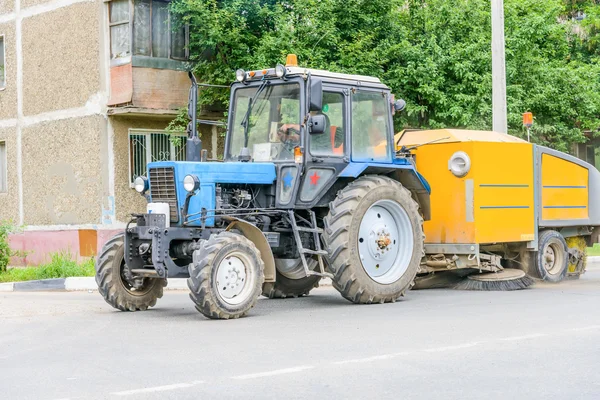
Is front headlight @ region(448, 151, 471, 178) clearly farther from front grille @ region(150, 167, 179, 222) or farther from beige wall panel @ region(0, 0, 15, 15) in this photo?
beige wall panel @ region(0, 0, 15, 15)

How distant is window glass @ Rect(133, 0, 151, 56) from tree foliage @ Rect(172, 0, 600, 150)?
0.83 meters

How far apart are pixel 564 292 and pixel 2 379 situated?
855cm

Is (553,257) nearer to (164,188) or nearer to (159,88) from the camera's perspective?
(164,188)

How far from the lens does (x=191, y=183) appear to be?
10.9 metres

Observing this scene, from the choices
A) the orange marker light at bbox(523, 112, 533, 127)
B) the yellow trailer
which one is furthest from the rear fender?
the orange marker light at bbox(523, 112, 533, 127)

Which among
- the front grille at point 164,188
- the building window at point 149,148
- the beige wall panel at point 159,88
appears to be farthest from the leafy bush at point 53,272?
the front grille at point 164,188

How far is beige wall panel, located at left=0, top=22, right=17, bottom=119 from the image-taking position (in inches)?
925

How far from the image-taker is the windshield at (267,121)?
1195cm

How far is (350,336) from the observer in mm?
8977

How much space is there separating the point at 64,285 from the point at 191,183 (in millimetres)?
6010

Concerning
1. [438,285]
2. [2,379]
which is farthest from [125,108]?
[2,379]

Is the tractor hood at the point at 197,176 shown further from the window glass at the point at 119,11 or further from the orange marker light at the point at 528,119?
the window glass at the point at 119,11

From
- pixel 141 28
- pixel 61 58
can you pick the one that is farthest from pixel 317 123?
pixel 61 58

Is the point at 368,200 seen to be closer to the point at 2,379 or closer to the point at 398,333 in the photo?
the point at 398,333
